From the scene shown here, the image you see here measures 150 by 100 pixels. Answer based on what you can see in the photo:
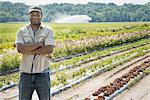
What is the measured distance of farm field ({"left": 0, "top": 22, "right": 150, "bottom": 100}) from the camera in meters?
6.32

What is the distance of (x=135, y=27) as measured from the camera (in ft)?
36.3

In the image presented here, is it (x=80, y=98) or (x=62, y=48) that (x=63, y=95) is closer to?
(x=80, y=98)

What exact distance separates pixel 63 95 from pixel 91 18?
5.70m

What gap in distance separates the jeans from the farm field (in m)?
0.88

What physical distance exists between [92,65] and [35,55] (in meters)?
6.01

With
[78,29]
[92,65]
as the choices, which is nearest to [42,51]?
[92,65]

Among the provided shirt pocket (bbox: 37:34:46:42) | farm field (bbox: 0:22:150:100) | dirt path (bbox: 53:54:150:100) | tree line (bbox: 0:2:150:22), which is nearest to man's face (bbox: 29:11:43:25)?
shirt pocket (bbox: 37:34:46:42)

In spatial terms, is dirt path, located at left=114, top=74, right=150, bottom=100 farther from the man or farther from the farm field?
the man

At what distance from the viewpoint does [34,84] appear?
343 centimetres

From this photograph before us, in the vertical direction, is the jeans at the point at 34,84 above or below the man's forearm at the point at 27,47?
below

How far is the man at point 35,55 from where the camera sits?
11.2ft

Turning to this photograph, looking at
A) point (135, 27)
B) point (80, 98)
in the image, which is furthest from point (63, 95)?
point (135, 27)

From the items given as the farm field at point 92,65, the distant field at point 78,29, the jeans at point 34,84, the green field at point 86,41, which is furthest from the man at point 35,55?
the distant field at point 78,29

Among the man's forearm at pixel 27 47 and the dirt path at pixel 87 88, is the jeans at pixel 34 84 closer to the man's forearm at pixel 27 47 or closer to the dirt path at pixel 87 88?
the man's forearm at pixel 27 47
